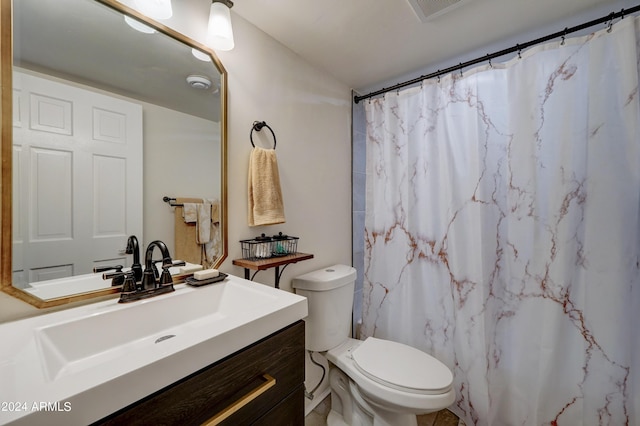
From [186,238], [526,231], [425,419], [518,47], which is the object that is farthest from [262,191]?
[425,419]

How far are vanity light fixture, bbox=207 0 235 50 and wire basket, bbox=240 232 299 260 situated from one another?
862 mm

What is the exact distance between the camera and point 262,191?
1.26 m

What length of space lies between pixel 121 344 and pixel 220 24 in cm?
121

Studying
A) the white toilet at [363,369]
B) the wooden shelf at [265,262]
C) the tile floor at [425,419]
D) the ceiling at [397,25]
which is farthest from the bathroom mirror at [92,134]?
the tile floor at [425,419]

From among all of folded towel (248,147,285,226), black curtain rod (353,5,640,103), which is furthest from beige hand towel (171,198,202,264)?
black curtain rod (353,5,640,103)

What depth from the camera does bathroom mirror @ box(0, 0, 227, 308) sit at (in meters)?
0.74

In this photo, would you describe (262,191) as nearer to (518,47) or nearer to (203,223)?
(203,223)

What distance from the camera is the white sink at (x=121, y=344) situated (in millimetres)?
435

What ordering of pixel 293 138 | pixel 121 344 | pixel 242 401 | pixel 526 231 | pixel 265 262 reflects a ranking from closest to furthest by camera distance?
pixel 242 401 → pixel 121 344 → pixel 265 262 → pixel 526 231 → pixel 293 138

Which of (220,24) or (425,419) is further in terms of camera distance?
(425,419)

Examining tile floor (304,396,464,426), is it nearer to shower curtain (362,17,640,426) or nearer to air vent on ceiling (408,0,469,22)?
shower curtain (362,17,640,426)

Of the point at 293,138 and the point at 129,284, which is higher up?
the point at 293,138

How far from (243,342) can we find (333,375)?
1092 millimetres

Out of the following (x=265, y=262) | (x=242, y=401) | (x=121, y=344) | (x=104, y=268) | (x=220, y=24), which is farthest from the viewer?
(x=265, y=262)
